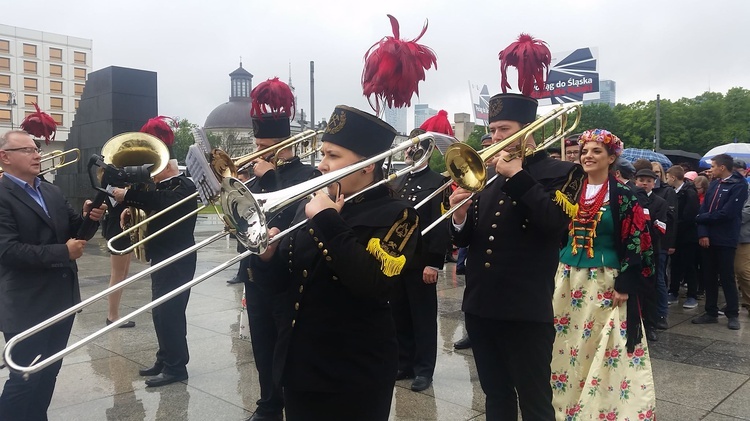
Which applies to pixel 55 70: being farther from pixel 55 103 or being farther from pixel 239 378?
pixel 239 378

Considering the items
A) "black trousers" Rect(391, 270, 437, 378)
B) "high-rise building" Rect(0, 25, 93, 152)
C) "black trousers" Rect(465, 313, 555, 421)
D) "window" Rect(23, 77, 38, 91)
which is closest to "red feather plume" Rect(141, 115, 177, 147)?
"black trousers" Rect(391, 270, 437, 378)

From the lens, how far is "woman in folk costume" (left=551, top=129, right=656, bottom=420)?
156 inches

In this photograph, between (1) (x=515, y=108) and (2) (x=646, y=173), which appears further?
(2) (x=646, y=173)

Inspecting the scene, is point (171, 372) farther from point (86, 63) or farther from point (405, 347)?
point (86, 63)

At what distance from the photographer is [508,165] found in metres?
3.19

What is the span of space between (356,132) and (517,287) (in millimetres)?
1341

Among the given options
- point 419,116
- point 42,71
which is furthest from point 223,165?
point 42,71

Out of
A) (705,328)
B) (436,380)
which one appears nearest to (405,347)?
(436,380)

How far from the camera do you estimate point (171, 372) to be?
5168 mm

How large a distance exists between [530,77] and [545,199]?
3.13 ft

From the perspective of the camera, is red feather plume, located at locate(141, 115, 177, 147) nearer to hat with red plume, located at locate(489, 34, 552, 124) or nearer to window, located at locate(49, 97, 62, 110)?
hat with red plume, located at locate(489, 34, 552, 124)

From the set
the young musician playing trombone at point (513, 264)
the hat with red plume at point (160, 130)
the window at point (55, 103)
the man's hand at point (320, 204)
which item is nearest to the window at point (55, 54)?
the window at point (55, 103)

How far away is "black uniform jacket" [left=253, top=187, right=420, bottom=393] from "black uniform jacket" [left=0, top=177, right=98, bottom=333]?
213 cm

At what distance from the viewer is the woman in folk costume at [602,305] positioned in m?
3.95
